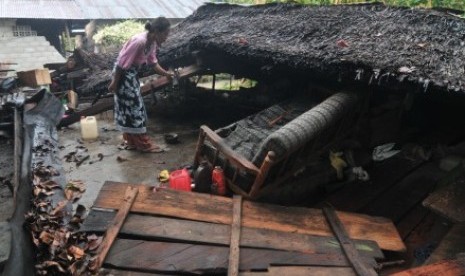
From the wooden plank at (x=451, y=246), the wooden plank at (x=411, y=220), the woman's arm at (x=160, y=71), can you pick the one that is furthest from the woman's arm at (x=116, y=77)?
the wooden plank at (x=451, y=246)

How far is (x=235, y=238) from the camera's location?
13.5ft

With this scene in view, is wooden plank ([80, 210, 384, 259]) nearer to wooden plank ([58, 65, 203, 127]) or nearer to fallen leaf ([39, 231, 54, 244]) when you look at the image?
fallen leaf ([39, 231, 54, 244])

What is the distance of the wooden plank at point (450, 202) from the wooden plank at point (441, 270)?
807 mm

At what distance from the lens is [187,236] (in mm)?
4137

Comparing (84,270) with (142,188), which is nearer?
(84,270)

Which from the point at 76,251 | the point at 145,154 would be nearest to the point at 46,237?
the point at 76,251

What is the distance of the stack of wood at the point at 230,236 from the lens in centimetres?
383

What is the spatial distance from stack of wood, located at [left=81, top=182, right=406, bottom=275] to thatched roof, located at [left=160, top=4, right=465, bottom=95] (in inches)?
83.6

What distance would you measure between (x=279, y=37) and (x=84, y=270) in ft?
17.6

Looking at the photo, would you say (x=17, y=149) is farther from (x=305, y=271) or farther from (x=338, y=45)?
(x=338, y=45)

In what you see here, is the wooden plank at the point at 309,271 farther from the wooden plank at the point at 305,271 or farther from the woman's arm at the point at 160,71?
the woman's arm at the point at 160,71

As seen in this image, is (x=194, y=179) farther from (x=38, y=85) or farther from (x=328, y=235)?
(x=38, y=85)

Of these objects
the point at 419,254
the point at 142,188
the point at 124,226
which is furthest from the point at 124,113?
the point at 419,254

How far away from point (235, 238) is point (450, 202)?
9.79ft
